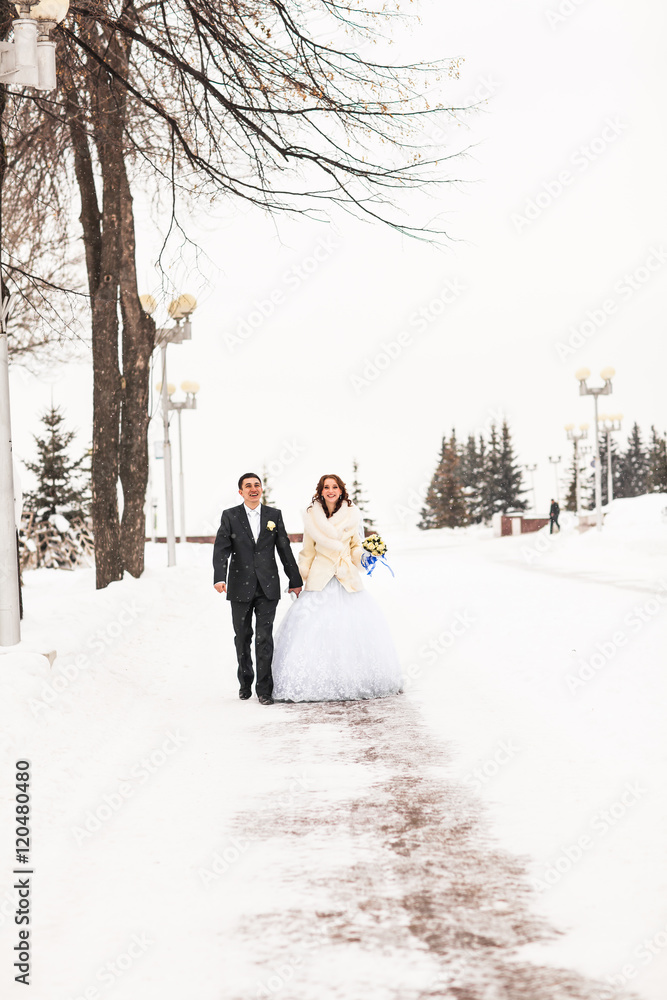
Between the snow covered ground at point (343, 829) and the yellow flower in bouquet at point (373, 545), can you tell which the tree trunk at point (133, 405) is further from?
the yellow flower in bouquet at point (373, 545)

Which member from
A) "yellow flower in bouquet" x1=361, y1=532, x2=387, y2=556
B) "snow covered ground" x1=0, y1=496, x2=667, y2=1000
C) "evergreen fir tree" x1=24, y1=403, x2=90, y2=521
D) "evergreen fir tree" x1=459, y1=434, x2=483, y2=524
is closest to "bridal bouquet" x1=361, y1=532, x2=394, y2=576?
"yellow flower in bouquet" x1=361, y1=532, x2=387, y2=556

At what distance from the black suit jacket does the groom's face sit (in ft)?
0.40

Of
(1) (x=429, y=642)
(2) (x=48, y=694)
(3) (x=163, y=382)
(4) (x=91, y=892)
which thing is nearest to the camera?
(4) (x=91, y=892)

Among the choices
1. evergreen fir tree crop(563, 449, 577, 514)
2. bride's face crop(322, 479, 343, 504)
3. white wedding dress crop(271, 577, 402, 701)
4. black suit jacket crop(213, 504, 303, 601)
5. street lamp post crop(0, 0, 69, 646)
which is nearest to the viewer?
street lamp post crop(0, 0, 69, 646)

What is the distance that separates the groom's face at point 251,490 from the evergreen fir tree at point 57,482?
29.5 metres

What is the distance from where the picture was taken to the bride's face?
8.87 metres

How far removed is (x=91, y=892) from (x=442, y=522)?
81851mm

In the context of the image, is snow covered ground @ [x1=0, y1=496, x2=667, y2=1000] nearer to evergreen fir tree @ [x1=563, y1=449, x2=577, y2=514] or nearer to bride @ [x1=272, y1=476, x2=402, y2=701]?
bride @ [x1=272, y1=476, x2=402, y2=701]

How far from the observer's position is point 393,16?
8969 mm

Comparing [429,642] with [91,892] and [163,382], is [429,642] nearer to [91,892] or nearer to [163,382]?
[91,892]

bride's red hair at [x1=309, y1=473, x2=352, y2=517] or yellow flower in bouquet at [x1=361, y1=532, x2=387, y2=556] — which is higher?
bride's red hair at [x1=309, y1=473, x2=352, y2=517]

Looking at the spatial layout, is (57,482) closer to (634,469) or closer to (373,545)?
(373,545)

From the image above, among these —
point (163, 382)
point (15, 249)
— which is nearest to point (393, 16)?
point (15, 249)

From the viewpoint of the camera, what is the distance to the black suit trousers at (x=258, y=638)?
8352mm
